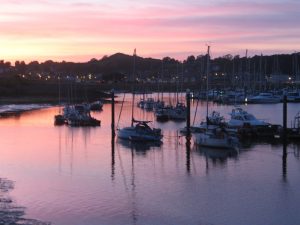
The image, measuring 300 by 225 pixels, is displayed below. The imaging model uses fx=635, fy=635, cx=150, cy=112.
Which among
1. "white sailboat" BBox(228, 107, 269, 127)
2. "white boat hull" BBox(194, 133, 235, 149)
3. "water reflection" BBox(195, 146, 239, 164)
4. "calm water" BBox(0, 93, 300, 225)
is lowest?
"calm water" BBox(0, 93, 300, 225)

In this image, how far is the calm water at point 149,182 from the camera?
25875 mm

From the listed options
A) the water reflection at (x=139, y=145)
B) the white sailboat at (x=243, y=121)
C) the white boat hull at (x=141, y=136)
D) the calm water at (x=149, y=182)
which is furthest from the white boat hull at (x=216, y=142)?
the white sailboat at (x=243, y=121)

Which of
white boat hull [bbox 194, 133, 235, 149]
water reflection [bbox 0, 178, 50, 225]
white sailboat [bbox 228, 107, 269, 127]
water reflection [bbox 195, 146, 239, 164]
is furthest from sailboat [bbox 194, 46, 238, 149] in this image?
water reflection [bbox 0, 178, 50, 225]

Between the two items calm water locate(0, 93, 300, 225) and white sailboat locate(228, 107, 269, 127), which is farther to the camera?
white sailboat locate(228, 107, 269, 127)

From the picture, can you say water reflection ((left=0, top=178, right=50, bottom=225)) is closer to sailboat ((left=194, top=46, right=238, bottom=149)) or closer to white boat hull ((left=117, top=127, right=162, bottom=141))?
sailboat ((left=194, top=46, right=238, bottom=149))

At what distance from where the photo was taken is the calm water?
2588 centimetres

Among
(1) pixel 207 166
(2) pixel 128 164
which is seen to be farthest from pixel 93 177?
(1) pixel 207 166

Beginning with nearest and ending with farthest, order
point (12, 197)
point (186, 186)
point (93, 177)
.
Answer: point (12, 197), point (186, 186), point (93, 177)

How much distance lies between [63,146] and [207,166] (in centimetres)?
1433

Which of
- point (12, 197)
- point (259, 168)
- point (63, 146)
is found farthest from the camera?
point (63, 146)

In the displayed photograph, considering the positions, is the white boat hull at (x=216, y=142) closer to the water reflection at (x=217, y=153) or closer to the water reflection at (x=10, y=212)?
the water reflection at (x=217, y=153)

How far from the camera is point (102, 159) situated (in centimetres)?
4169

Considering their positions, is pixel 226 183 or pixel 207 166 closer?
pixel 226 183

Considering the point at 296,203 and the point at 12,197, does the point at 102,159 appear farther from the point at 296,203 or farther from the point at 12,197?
the point at 296,203
